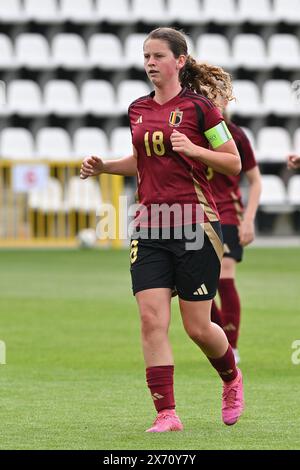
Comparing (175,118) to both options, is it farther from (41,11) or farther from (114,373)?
(41,11)

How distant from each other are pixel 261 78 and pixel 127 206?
7.06 metres

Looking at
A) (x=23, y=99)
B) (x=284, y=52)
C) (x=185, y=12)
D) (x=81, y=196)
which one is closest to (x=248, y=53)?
(x=284, y=52)

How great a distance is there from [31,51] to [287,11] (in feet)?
20.1

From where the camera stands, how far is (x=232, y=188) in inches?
380

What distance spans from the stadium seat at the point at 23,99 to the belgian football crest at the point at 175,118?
21178 millimetres

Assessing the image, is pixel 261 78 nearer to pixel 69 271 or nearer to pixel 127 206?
pixel 127 206

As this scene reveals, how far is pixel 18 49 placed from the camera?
2780cm

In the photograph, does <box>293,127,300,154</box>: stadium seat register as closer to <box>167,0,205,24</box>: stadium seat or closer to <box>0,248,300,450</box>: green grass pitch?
<box>167,0,205,24</box>: stadium seat

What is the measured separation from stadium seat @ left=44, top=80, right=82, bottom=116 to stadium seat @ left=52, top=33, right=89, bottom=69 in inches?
25.9

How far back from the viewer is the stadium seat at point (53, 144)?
88.7 feet

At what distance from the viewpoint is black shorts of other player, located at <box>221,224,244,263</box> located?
9.73 m

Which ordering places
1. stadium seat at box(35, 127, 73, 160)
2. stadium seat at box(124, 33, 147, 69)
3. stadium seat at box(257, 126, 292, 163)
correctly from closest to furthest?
stadium seat at box(35, 127, 73, 160), stadium seat at box(257, 126, 292, 163), stadium seat at box(124, 33, 147, 69)

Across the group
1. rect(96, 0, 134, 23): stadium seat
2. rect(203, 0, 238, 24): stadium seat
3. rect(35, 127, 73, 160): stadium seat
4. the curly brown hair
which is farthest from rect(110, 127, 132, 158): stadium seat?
the curly brown hair
